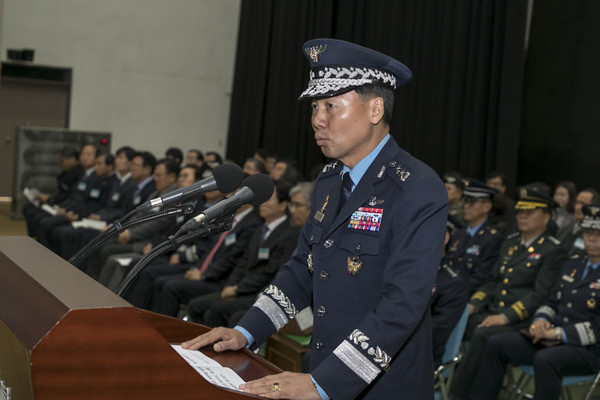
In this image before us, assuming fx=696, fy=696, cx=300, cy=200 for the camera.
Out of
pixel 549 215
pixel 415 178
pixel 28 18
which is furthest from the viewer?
pixel 28 18

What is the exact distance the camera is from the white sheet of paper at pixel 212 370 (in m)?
1.17

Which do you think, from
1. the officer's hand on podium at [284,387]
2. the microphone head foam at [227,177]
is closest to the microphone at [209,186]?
the microphone head foam at [227,177]

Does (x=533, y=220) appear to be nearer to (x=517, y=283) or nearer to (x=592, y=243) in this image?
(x=517, y=283)

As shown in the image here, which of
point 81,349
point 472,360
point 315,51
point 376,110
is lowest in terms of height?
point 472,360

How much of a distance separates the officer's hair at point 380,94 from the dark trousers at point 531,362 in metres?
2.37

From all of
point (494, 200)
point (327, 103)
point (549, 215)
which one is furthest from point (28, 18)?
point (327, 103)

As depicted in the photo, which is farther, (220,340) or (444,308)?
(444,308)

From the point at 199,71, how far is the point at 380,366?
13.1 meters

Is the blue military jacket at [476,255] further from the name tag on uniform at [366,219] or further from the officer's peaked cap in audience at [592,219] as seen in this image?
the name tag on uniform at [366,219]

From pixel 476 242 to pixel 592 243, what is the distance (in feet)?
4.01

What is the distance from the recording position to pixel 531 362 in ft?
12.1

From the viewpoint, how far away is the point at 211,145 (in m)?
14.2

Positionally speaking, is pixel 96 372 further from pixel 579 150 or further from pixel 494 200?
pixel 579 150

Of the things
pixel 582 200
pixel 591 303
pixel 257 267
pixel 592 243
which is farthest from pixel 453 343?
pixel 582 200
